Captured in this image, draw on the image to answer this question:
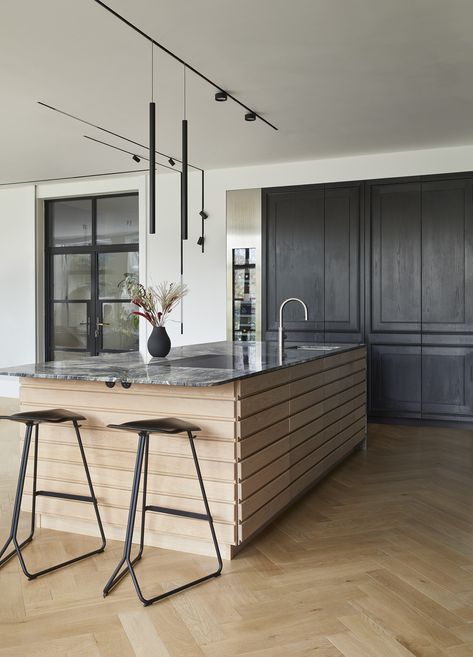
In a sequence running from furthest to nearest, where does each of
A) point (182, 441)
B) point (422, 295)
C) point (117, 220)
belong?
point (117, 220) → point (422, 295) → point (182, 441)

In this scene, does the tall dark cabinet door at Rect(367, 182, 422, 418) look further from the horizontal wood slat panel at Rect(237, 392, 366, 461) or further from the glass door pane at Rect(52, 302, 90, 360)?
the glass door pane at Rect(52, 302, 90, 360)

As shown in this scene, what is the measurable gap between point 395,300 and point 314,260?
39.0 inches

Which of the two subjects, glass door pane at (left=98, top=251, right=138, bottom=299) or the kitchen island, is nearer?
the kitchen island

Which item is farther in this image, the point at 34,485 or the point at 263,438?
the point at 34,485

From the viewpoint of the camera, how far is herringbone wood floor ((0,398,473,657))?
2.33 m

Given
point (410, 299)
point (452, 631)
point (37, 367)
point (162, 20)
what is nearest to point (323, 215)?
point (410, 299)

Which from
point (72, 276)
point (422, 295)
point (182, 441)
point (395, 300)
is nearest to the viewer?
point (182, 441)

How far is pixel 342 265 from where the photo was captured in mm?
6891

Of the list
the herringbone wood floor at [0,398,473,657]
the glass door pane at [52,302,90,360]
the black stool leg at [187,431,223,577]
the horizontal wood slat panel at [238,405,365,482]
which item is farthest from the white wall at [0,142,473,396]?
the black stool leg at [187,431,223,577]

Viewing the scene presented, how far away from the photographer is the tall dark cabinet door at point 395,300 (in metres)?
6.59

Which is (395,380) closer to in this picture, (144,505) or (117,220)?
(117,220)

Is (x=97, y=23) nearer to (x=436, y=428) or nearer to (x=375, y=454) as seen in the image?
(x=375, y=454)

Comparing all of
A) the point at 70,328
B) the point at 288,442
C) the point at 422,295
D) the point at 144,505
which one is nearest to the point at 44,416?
the point at 144,505

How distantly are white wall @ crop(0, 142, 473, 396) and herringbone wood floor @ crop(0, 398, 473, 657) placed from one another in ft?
12.5
